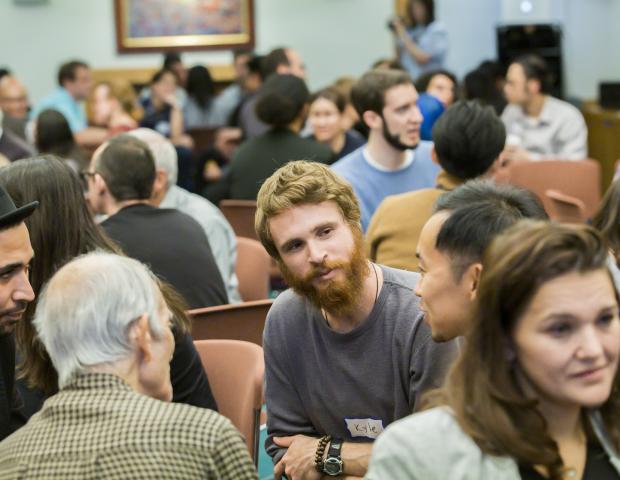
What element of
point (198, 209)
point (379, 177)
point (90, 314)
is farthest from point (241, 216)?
point (90, 314)

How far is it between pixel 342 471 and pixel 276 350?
0.35 metres

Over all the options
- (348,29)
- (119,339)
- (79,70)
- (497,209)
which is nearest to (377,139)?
(497,209)

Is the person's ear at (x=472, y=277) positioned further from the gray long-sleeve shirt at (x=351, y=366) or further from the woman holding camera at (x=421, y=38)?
the woman holding camera at (x=421, y=38)

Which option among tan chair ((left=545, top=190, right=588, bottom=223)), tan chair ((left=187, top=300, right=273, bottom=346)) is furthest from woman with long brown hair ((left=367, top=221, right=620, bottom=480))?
tan chair ((left=545, top=190, right=588, bottom=223))

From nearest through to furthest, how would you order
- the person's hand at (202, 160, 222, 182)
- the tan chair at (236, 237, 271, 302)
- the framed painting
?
the tan chair at (236, 237, 271, 302), the person's hand at (202, 160, 222, 182), the framed painting

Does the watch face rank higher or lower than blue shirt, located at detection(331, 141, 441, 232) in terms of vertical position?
lower

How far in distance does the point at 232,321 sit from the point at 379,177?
1453 millimetres

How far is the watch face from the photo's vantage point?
2.62m

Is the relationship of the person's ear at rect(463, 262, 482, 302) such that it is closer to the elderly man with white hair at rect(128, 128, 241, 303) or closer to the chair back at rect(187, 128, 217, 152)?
the elderly man with white hair at rect(128, 128, 241, 303)

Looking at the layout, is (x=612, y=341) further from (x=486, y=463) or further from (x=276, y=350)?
(x=276, y=350)

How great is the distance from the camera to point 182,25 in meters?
13.0

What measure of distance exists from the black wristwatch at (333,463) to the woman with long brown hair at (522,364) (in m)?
0.89

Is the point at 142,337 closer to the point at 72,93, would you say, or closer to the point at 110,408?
the point at 110,408

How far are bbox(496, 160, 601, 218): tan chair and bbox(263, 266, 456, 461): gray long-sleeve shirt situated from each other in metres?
3.79
